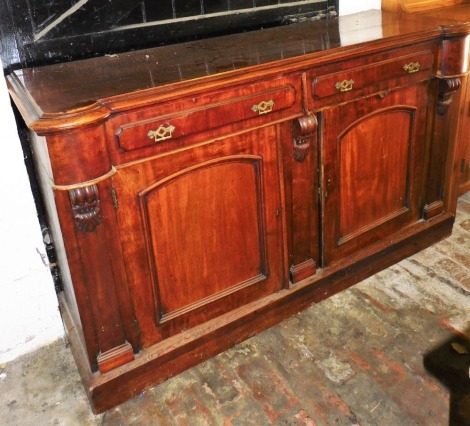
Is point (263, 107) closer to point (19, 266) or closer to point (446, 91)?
point (446, 91)

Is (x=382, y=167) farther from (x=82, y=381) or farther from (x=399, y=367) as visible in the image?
(x=82, y=381)

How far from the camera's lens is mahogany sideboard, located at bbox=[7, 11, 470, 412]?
160cm

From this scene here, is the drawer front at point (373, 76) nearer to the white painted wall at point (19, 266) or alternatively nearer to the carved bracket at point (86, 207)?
the carved bracket at point (86, 207)

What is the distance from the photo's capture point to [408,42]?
6.78ft

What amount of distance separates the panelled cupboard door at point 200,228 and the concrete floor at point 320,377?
0.23 meters

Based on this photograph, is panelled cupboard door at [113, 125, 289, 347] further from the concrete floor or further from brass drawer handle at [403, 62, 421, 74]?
brass drawer handle at [403, 62, 421, 74]

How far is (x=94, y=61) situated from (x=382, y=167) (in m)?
1.25

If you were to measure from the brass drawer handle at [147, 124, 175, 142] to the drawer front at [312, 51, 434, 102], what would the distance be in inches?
22.6

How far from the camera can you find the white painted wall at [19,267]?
6.27 feet

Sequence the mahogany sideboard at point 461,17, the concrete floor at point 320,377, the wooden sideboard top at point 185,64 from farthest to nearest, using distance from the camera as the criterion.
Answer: the mahogany sideboard at point 461,17, the concrete floor at point 320,377, the wooden sideboard top at point 185,64

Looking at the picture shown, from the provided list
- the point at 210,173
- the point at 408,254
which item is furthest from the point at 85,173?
the point at 408,254

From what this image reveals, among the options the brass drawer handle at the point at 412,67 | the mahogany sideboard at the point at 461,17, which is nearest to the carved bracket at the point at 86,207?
the brass drawer handle at the point at 412,67

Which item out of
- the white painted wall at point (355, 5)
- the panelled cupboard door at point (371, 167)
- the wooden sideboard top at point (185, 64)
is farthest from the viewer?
the white painted wall at point (355, 5)

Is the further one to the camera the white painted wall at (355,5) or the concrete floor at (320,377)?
the white painted wall at (355,5)
